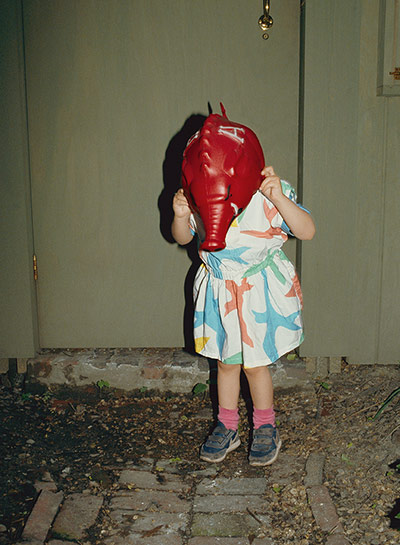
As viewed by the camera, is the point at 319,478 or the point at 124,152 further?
the point at 124,152

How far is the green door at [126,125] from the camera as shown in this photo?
10.6 feet

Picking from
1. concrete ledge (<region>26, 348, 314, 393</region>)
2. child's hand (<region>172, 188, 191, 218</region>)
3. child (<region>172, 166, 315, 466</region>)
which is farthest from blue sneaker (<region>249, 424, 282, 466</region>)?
child's hand (<region>172, 188, 191, 218</region>)

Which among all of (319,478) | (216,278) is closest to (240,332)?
(216,278)

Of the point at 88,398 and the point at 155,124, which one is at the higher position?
the point at 155,124

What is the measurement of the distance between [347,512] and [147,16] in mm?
2767

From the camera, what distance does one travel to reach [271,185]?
7.70ft

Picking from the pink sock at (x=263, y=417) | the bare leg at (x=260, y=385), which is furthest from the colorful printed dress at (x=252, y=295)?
the pink sock at (x=263, y=417)

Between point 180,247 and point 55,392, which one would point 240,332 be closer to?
point 180,247

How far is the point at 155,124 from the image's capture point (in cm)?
336

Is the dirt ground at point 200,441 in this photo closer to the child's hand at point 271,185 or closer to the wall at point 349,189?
the wall at point 349,189

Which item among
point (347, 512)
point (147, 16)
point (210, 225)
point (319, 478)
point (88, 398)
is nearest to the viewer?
point (210, 225)

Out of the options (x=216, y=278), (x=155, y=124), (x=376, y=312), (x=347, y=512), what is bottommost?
(x=347, y=512)

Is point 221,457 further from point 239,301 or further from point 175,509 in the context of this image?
point 239,301

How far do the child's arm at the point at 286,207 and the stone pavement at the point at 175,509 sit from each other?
1.12 meters
